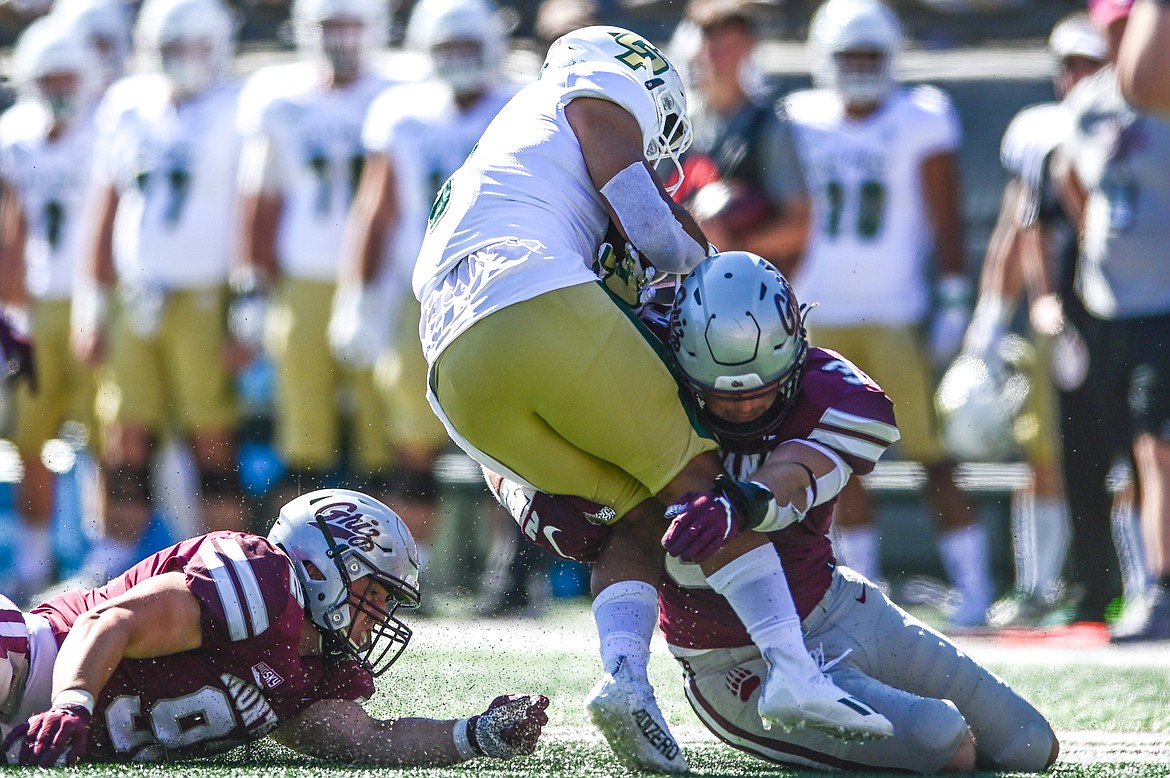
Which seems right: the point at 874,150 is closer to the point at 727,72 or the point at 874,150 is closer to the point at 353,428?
the point at 727,72

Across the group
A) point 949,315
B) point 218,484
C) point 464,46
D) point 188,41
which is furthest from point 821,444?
point 188,41

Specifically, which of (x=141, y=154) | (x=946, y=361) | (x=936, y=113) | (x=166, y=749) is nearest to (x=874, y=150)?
(x=936, y=113)

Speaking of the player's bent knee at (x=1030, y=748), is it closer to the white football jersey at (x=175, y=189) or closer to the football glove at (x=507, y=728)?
the football glove at (x=507, y=728)

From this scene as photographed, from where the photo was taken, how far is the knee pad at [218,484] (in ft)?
25.0

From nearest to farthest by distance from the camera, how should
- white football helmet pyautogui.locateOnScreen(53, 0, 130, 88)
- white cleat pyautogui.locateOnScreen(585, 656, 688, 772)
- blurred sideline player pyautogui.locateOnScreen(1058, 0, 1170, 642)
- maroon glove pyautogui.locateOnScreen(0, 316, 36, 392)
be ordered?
white cleat pyautogui.locateOnScreen(585, 656, 688, 772), maroon glove pyautogui.locateOnScreen(0, 316, 36, 392), blurred sideline player pyautogui.locateOnScreen(1058, 0, 1170, 642), white football helmet pyautogui.locateOnScreen(53, 0, 130, 88)

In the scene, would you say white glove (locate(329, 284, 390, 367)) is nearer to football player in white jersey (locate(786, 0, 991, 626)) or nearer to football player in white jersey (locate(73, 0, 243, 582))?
football player in white jersey (locate(73, 0, 243, 582))

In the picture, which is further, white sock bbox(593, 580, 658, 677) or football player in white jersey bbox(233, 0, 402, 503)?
football player in white jersey bbox(233, 0, 402, 503)

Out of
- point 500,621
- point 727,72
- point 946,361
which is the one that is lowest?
point 500,621

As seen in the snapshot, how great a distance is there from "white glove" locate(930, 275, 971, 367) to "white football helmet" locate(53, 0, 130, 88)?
3.99 meters

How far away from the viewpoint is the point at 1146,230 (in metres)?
6.62

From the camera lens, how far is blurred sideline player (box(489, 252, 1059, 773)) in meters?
3.65

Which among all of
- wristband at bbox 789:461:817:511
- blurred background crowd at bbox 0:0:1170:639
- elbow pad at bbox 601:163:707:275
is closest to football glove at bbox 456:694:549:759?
wristband at bbox 789:461:817:511

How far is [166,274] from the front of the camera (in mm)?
7812

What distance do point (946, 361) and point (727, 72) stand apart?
1.61 meters
